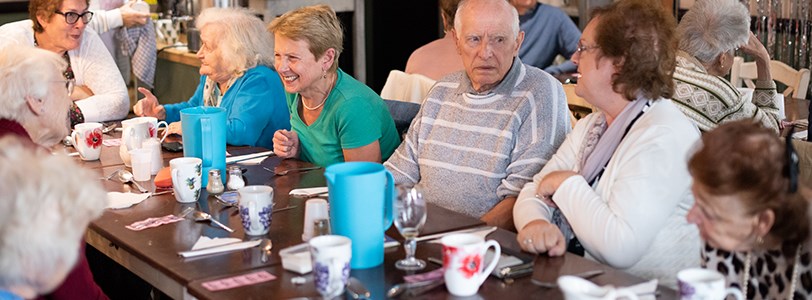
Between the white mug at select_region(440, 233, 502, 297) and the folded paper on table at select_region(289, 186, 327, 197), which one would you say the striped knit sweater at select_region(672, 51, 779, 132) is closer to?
the folded paper on table at select_region(289, 186, 327, 197)

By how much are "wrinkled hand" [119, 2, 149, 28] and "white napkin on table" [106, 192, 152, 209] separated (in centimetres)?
281

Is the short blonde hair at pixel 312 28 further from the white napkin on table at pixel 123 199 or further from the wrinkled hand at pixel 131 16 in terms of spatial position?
the wrinkled hand at pixel 131 16

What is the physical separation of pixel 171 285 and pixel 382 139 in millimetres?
1340

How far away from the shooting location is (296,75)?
11.5ft

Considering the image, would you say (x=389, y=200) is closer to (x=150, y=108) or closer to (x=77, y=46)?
(x=150, y=108)

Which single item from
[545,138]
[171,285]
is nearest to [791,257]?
[545,138]

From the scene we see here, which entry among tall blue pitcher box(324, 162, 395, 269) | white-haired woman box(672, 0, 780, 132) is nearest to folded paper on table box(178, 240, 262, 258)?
tall blue pitcher box(324, 162, 395, 269)

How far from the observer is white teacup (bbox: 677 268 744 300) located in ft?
5.89

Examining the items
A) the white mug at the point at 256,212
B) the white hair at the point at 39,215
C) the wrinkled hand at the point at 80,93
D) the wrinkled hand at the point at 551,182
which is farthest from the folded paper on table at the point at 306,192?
the wrinkled hand at the point at 80,93

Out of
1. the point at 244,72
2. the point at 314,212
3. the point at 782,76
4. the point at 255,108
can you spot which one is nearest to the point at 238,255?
the point at 314,212

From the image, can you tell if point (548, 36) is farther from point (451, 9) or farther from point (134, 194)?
point (134, 194)

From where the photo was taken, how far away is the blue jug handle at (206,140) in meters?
3.02

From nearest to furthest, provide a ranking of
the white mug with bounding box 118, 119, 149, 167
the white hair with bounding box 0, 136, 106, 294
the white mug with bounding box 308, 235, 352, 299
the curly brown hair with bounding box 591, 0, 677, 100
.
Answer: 1. the white hair with bounding box 0, 136, 106, 294
2. the white mug with bounding box 308, 235, 352, 299
3. the curly brown hair with bounding box 591, 0, 677, 100
4. the white mug with bounding box 118, 119, 149, 167

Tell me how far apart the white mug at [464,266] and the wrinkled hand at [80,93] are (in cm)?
280
